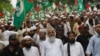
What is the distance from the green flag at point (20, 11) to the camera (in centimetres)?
1431

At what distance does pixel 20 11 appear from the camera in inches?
577

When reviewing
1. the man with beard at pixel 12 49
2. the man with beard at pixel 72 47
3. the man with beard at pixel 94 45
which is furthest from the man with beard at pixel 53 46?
the man with beard at pixel 12 49

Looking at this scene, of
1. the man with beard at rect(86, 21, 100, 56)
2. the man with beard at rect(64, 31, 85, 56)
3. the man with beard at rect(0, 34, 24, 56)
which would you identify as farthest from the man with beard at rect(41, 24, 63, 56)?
the man with beard at rect(0, 34, 24, 56)

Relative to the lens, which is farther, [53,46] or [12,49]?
[53,46]

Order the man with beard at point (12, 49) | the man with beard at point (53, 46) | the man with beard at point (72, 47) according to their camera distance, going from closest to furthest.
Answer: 1. the man with beard at point (12, 49)
2. the man with beard at point (72, 47)
3. the man with beard at point (53, 46)

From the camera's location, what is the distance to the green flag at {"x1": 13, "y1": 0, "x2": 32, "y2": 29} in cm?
1431

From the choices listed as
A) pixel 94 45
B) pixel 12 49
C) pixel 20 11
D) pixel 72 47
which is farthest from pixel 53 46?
pixel 20 11

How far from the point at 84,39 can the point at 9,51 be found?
329cm

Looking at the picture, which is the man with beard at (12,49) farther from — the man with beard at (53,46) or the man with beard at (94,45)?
the man with beard at (94,45)

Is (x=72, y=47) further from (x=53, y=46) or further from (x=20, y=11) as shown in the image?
(x=20, y=11)

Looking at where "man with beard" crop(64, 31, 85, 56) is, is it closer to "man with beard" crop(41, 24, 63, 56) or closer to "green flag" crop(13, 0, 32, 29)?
"man with beard" crop(41, 24, 63, 56)

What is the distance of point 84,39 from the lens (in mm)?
13039

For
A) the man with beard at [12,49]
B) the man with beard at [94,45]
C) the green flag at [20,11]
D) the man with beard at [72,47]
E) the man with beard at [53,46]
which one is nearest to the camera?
the man with beard at [12,49]

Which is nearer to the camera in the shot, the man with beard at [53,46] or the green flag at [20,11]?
the man with beard at [53,46]
